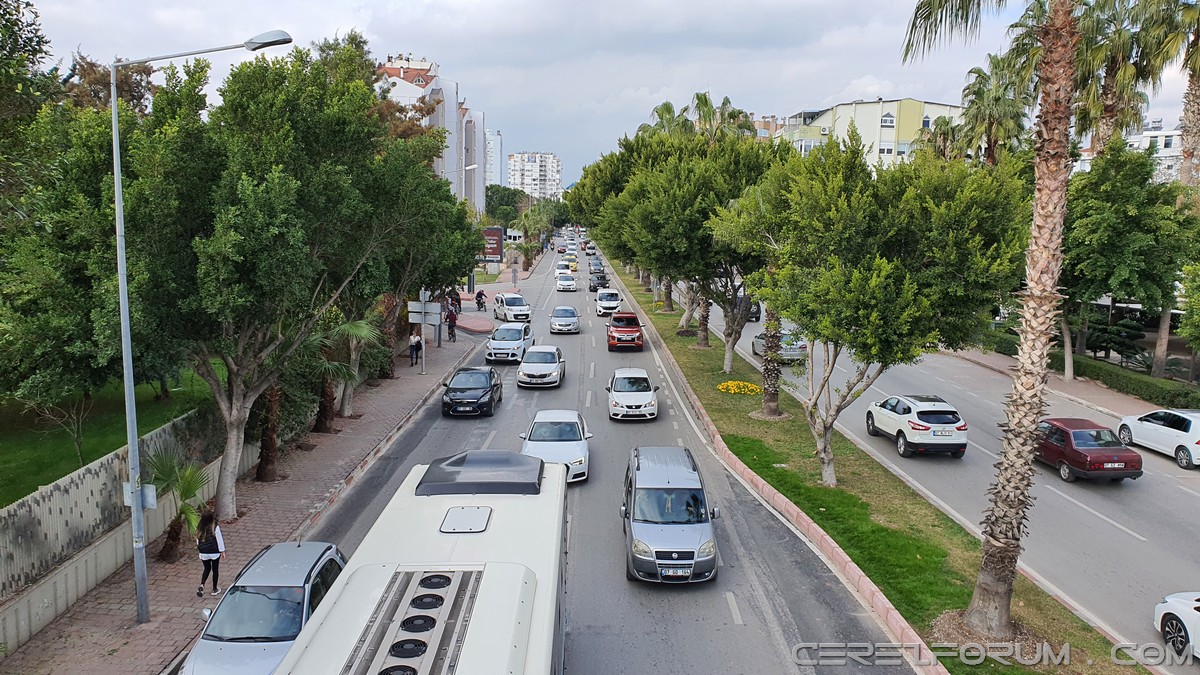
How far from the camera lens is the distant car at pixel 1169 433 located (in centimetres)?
2141

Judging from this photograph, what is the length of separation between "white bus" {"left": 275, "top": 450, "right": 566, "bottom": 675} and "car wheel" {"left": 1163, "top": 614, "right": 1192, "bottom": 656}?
942cm

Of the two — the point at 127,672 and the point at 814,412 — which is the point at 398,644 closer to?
the point at 127,672

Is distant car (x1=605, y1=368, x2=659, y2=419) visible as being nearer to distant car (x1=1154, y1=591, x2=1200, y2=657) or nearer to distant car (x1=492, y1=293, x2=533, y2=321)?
distant car (x1=1154, y1=591, x2=1200, y2=657)

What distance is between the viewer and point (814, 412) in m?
19.4

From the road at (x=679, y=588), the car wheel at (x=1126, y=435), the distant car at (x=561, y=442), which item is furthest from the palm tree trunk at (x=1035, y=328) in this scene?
the car wheel at (x=1126, y=435)

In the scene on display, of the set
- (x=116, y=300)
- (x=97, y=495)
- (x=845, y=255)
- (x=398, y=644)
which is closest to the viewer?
(x=398, y=644)

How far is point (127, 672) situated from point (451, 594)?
668cm

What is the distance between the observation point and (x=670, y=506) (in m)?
14.0

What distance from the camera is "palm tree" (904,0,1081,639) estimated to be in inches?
436

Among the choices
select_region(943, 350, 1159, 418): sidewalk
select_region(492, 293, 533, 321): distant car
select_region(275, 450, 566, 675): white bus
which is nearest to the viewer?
select_region(275, 450, 566, 675): white bus

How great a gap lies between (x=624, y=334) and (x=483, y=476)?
28.3 metres

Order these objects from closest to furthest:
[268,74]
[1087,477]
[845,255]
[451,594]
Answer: [451,594] < [268,74] < [845,255] < [1087,477]

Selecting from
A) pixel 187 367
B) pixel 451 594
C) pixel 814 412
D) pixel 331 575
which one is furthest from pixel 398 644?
pixel 814 412

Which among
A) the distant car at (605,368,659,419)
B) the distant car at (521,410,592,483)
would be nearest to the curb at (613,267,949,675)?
the distant car at (605,368,659,419)
